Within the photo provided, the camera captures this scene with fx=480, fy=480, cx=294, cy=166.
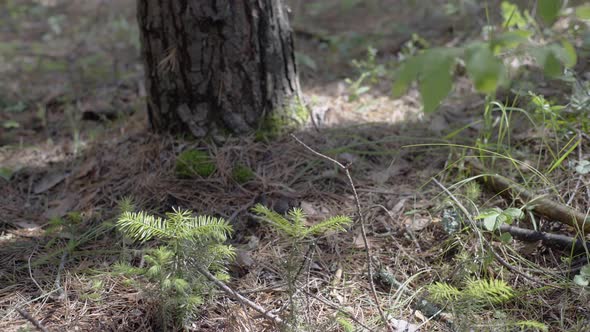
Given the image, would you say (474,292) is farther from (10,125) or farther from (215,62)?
(10,125)

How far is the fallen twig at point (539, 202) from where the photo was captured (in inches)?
77.8

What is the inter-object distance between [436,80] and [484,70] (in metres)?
0.11

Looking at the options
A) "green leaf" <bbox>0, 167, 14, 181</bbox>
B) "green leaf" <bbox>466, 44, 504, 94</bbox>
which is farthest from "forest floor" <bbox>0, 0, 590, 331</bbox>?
"green leaf" <bbox>466, 44, 504, 94</bbox>

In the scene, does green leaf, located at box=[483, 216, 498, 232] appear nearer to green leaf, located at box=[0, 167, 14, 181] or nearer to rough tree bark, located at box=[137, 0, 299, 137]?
rough tree bark, located at box=[137, 0, 299, 137]

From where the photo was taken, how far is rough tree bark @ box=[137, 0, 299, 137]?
8.34ft

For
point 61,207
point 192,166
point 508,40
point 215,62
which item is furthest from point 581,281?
point 61,207

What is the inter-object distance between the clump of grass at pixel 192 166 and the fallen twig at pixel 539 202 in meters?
1.35

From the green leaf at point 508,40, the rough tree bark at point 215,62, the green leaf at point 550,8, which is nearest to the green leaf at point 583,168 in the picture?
the green leaf at point 550,8

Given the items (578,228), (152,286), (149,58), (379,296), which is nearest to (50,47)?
(149,58)

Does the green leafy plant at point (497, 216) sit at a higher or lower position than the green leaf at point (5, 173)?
higher

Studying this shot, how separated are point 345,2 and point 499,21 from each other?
2.12m

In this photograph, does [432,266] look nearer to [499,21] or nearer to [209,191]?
[209,191]

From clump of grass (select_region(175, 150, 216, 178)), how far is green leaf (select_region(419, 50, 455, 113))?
5.27 feet

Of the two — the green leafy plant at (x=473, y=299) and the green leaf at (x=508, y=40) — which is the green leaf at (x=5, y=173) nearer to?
the green leafy plant at (x=473, y=299)
